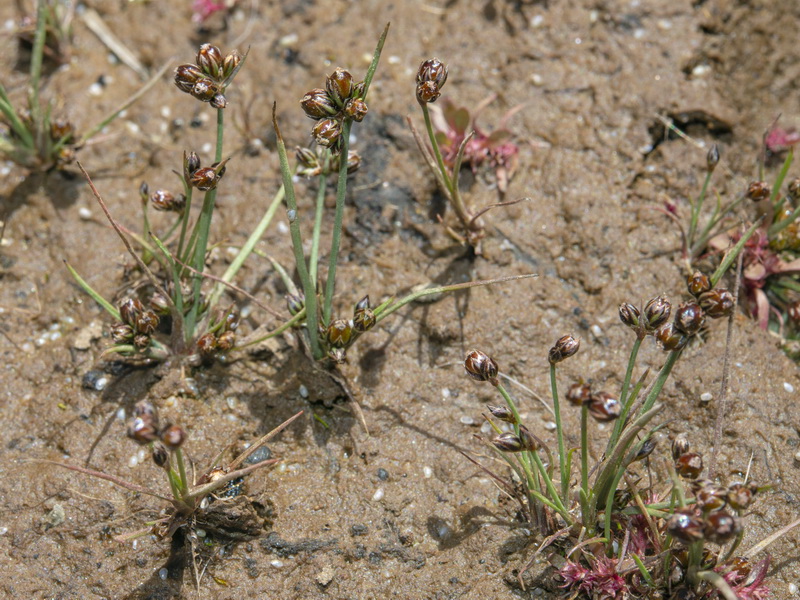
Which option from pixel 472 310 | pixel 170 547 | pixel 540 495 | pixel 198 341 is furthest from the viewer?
pixel 472 310

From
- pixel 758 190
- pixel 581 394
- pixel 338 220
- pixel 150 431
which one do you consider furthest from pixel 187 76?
pixel 758 190

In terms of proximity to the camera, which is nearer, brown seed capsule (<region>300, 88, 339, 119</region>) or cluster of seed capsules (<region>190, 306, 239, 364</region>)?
brown seed capsule (<region>300, 88, 339, 119</region>)

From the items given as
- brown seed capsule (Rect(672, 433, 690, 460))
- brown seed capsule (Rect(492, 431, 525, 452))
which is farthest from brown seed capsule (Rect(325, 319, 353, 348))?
brown seed capsule (Rect(672, 433, 690, 460))

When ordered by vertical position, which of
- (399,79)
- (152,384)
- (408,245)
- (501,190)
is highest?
(399,79)

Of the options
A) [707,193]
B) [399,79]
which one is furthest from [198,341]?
[707,193]

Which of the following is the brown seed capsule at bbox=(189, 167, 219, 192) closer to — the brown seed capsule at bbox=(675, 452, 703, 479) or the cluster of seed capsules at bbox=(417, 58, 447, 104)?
the cluster of seed capsules at bbox=(417, 58, 447, 104)

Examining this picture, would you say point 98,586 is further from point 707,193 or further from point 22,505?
point 707,193
